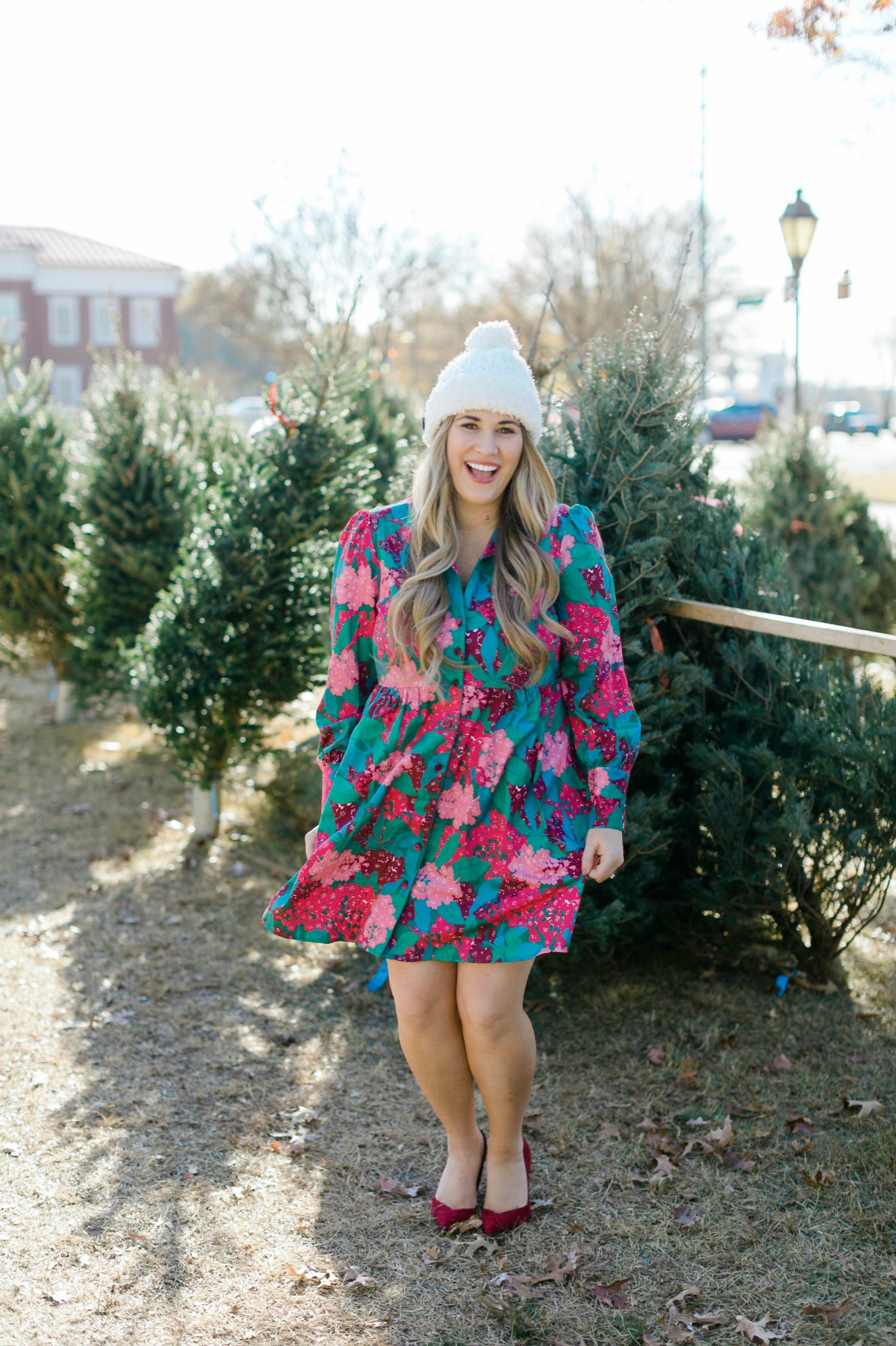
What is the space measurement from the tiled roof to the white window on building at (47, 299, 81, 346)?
6.01 feet

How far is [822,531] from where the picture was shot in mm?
8125

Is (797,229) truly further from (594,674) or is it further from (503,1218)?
(503,1218)

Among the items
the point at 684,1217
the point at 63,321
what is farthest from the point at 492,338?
the point at 63,321

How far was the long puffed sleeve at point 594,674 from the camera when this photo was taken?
255 centimetres

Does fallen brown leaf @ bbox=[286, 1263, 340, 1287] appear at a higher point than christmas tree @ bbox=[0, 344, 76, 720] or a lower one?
lower

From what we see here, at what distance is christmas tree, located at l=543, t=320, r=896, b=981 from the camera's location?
3566 mm

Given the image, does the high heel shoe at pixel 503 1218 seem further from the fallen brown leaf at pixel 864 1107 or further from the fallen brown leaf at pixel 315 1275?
the fallen brown leaf at pixel 864 1107

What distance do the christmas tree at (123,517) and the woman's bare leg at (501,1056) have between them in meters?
4.59

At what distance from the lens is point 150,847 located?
5.92 meters

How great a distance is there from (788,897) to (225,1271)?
211 centimetres

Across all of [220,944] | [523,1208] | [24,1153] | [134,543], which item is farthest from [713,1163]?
[134,543]

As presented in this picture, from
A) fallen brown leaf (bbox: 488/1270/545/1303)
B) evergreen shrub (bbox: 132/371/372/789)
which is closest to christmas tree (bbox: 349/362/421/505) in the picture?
evergreen shrub (bbox: 132/371/372/789)

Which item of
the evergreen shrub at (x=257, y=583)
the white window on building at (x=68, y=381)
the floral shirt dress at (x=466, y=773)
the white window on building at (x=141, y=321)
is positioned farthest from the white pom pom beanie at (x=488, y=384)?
the white window on building at (x=68, y=381)

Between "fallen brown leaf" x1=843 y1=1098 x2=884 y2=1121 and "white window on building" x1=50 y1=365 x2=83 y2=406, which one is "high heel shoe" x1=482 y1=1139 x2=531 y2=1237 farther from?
"white window on building" x1=50 y1=365 x2=83 y2=406
